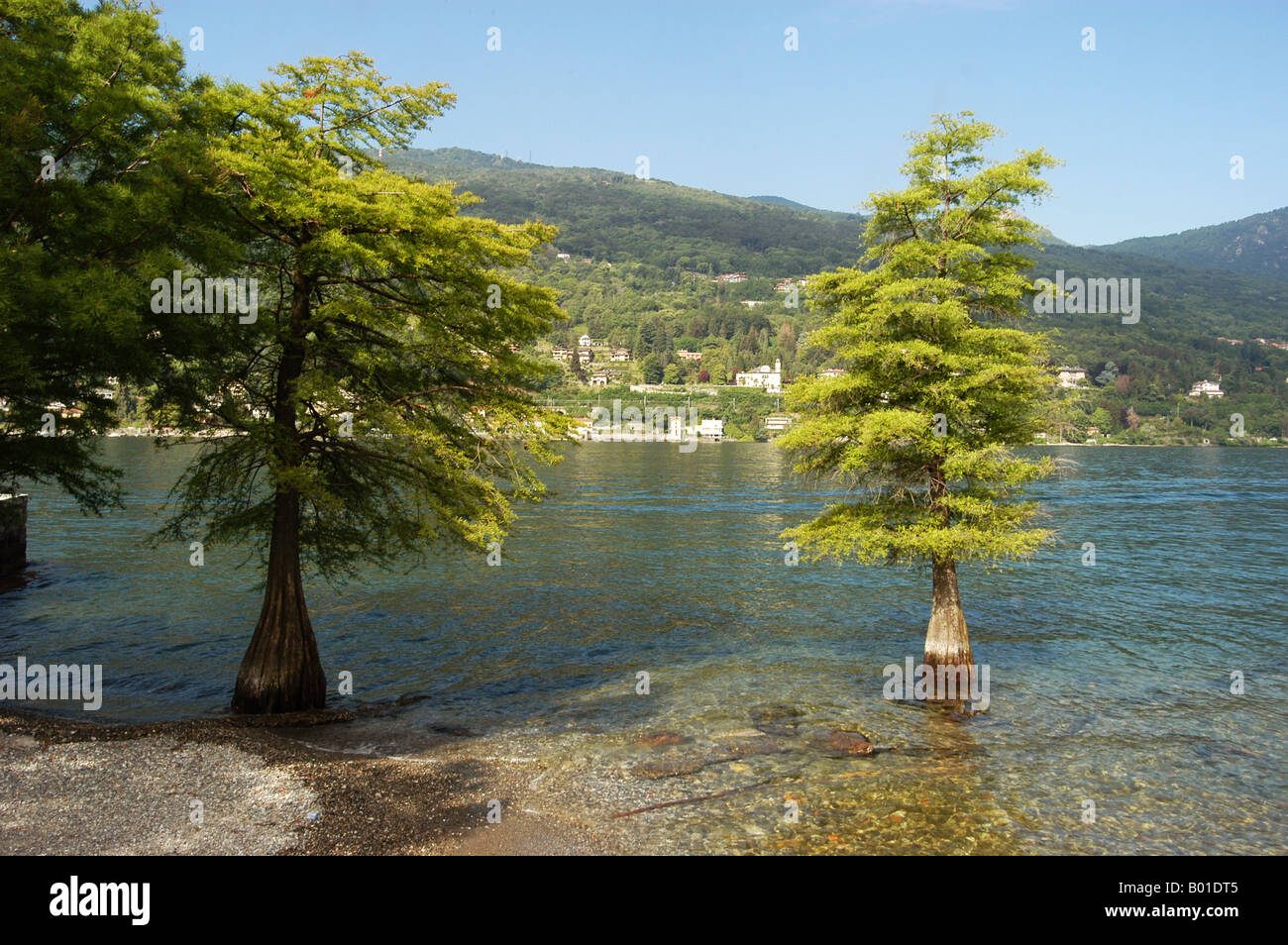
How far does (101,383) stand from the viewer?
18.4m

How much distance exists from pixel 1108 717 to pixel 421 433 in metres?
18.6

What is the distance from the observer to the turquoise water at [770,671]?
15.2 meters

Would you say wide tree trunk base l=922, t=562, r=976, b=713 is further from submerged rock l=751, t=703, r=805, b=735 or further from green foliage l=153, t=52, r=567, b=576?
green foliage l=153, t=52, r=567, b=576

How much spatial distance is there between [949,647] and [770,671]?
558 centimetres

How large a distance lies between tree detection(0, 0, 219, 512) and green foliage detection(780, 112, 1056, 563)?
1443 centimetres

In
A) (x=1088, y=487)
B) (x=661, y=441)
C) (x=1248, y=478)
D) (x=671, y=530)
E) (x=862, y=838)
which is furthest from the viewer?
(x=661, y=441)

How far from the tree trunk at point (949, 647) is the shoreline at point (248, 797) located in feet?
37.5

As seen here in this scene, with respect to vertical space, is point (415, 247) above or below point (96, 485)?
above

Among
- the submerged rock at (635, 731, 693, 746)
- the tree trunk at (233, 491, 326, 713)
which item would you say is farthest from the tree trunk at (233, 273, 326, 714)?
the submerged rock at (635, 731, 693, 746)

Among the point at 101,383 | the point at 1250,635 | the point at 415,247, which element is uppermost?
the point at 415,247

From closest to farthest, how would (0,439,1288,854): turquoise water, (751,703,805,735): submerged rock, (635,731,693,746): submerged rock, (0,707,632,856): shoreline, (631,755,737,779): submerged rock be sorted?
(0,707,632,856): shoreline < (0,439,1288,854): turquoise water < (631,755,737,779): submerged rock < (635,731,693,746): submerged rock < (751,703,805,735): submerged rock

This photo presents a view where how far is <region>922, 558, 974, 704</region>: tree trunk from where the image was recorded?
21891 mm
